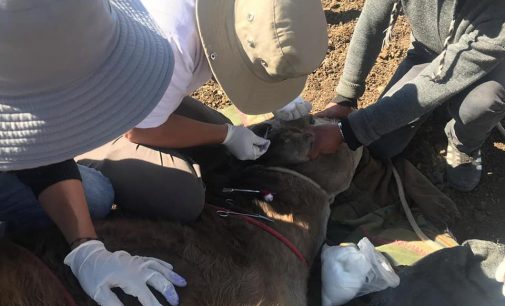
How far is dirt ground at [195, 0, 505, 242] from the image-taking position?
2799 mm

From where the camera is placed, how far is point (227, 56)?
195 centimetres

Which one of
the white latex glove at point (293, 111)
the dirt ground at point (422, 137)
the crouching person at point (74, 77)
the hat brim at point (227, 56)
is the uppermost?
the crouching person at point (74, 77)

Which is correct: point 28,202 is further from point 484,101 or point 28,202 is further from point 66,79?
point 484,101

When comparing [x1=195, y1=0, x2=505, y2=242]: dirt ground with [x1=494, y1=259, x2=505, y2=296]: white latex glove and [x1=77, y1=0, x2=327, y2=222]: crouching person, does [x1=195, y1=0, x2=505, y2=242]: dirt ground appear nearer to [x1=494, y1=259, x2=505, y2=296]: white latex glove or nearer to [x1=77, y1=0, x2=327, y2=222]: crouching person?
[x1=494, y1=259, x2=505, y2=296]: white latex glove

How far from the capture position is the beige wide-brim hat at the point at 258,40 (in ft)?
5.90

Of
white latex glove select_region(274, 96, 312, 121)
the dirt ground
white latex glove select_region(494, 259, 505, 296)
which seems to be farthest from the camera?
the dirt ground

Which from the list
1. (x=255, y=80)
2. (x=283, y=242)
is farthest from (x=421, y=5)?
(x=283, y=242)

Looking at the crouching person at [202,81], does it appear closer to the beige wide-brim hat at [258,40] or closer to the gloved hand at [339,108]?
the beige wide-brim hat at [258,40]

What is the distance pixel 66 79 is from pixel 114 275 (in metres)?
0.73

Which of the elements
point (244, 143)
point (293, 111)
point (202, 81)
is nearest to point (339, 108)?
point (293, 111)

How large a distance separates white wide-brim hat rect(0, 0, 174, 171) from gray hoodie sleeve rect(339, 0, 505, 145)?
1.31m

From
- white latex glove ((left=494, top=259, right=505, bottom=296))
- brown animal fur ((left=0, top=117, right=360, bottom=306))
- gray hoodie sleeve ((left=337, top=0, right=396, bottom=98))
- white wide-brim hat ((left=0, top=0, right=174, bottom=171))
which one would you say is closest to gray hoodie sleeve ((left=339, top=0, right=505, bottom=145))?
gray hoodie sleeve ((left=337, top=0, right=396, bottom=98))

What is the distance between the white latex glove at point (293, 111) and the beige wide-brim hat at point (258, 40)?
2.02ft

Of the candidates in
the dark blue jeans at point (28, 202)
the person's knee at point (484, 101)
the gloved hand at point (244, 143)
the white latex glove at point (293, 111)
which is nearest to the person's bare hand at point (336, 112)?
the white latex glove at point (293, 111)
